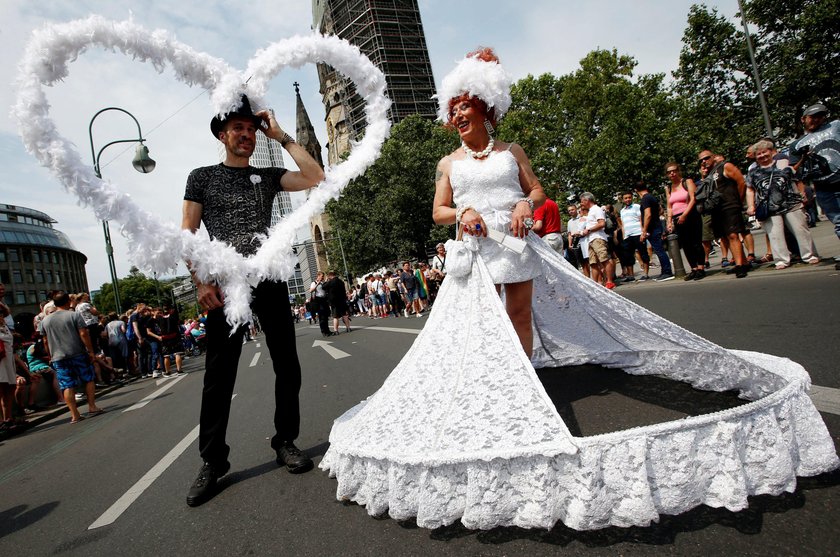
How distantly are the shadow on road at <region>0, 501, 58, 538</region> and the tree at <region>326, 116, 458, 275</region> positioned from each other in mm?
33242

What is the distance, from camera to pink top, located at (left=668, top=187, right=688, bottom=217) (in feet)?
27.9

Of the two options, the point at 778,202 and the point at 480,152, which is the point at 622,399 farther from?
the point at 778,202

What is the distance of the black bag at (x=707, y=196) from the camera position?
750 centimetres

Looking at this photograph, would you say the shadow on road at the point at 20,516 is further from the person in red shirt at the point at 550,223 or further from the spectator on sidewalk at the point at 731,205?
the spectator on sidewalk at the point at 731,205

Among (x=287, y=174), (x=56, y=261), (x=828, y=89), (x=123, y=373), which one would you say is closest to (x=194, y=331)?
(x=123, y=373)

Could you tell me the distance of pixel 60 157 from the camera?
7.27 feet

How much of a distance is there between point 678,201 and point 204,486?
8786 millimetres

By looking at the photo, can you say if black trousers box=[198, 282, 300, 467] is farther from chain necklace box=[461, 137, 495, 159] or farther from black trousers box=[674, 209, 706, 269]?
black trousers box=[674, 209, 706, 269]

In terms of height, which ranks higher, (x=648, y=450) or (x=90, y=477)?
(x=648, y=450)

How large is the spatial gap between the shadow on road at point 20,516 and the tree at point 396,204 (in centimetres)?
3324

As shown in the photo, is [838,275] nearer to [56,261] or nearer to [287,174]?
[287,174]

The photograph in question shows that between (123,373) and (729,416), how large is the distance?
1707 cm

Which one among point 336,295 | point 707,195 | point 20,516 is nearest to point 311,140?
point 336,295

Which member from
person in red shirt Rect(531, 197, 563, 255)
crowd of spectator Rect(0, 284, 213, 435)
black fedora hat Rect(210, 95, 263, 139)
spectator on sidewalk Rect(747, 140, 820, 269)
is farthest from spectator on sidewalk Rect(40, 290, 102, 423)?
spectator on sidewalk Rect(747, 140, 820, 269)
